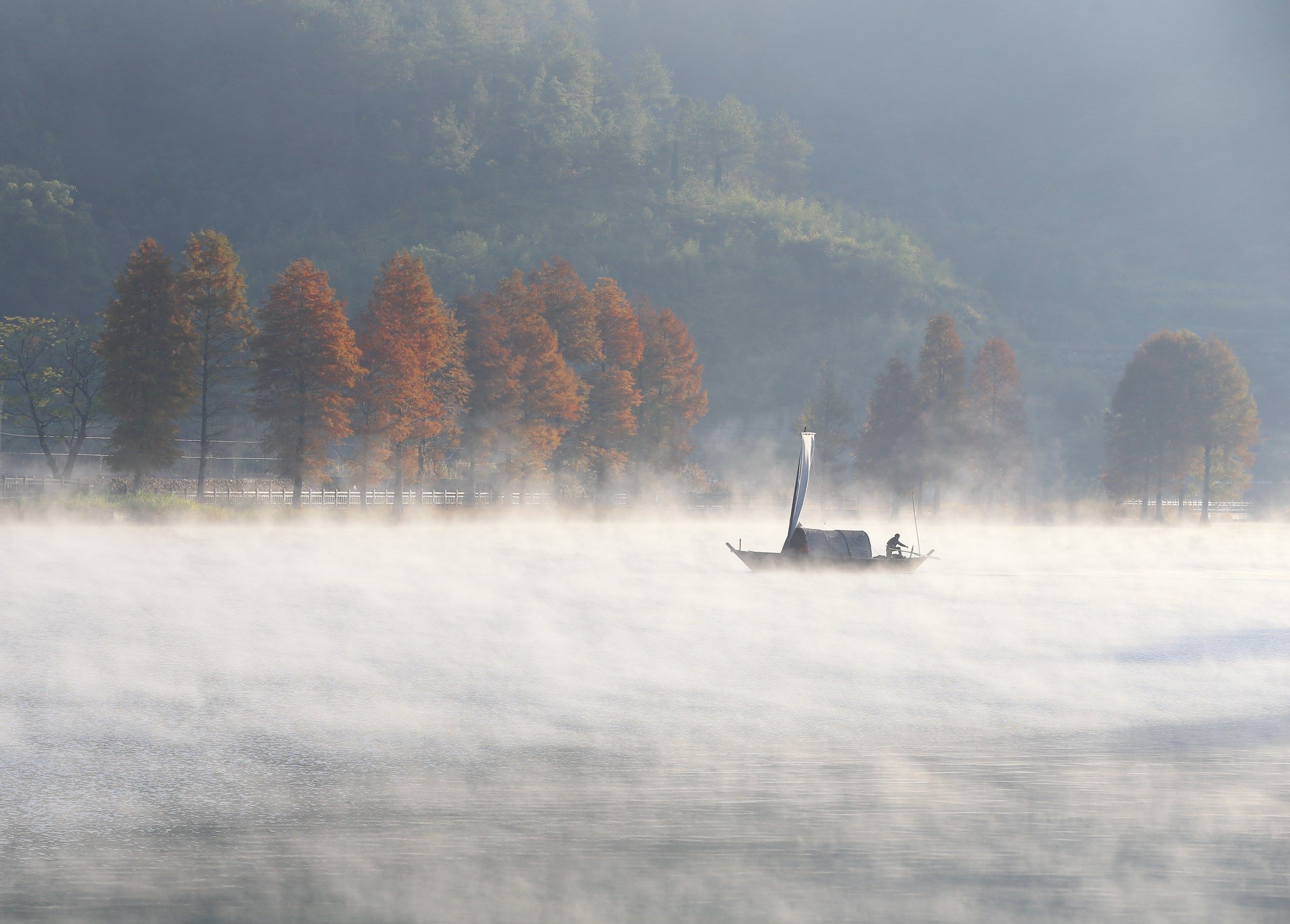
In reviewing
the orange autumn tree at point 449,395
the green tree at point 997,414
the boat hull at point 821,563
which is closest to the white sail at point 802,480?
the boat hull at point 821,563

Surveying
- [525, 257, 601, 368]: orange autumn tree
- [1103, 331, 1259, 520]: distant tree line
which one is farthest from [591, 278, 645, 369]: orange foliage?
[1103, 331, 1259, 520]: distant tree line

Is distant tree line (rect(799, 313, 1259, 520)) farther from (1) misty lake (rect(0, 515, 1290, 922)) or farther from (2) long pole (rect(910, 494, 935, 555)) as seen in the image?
(1) misty lake (rect(0, 515, 1290, 922))

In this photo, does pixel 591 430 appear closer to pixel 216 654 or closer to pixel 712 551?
pixel 712 551

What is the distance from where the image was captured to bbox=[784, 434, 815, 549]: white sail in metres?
45.3

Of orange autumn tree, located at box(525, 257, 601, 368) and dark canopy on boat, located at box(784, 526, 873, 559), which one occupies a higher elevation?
orange autumn tree, located at box(525, 257, 601, 368)

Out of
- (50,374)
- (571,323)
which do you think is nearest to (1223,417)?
(571,323)

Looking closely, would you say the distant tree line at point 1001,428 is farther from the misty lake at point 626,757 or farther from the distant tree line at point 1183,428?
the misty lake at point 626,757

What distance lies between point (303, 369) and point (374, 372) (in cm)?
499

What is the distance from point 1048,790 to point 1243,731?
5246 millimetres

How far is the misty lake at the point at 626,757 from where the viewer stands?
35.7 ft

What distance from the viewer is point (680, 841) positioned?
475 inches

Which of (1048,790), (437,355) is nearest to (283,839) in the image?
(1048,790)

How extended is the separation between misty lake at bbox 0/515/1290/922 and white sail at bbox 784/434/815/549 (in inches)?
462

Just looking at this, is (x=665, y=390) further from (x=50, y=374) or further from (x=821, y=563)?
(x=821, y=563)
